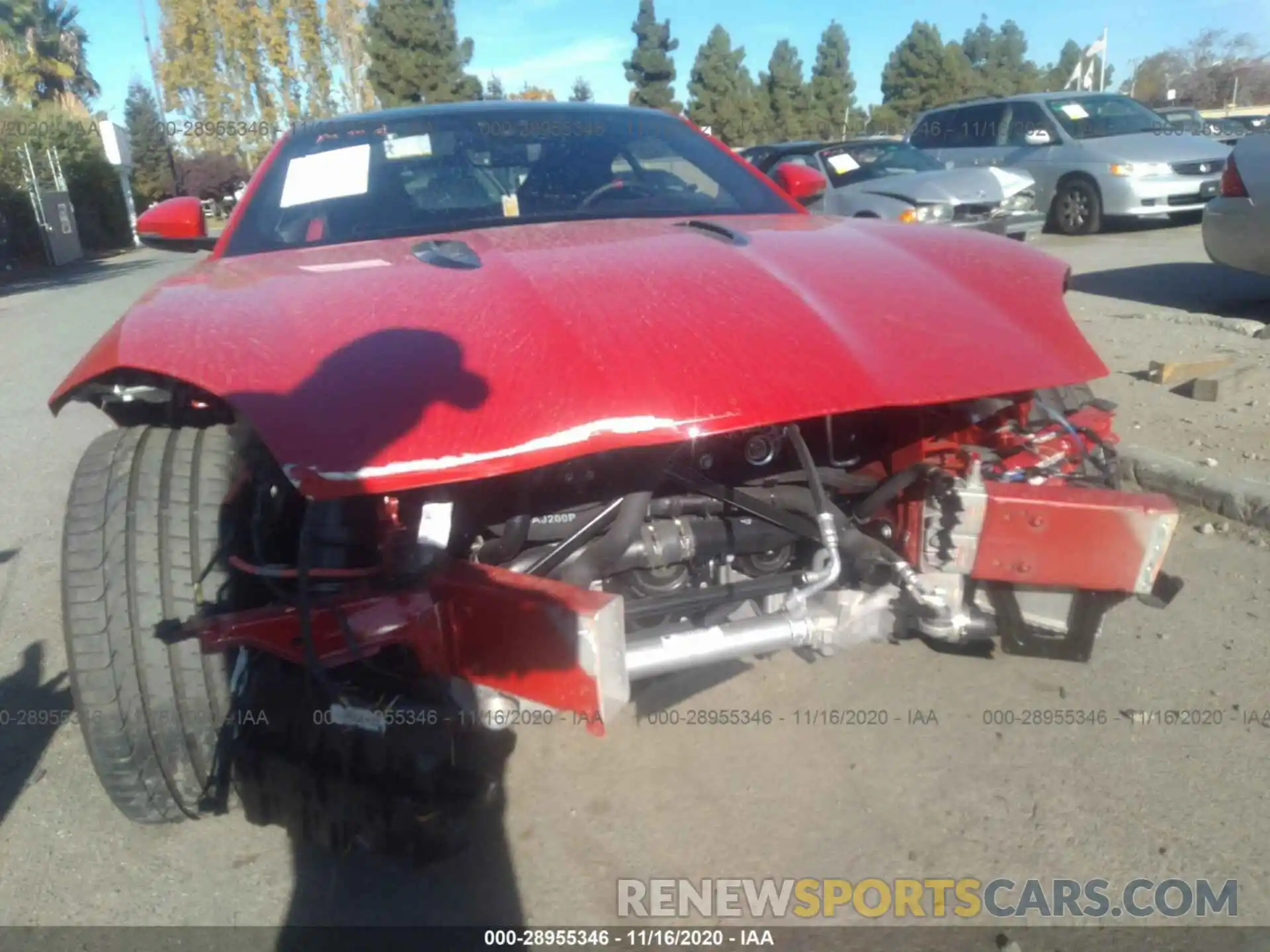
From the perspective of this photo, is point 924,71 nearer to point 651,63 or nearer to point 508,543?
point 651,63

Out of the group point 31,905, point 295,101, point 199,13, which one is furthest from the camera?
point 295,101

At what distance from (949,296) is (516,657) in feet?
3.91

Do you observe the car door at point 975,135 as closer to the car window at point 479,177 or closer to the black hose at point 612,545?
the car window at point 479,177

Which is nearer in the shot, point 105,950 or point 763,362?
point 763,362

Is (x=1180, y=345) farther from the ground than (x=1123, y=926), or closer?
closer

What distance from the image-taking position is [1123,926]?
Answer: 2.08 m

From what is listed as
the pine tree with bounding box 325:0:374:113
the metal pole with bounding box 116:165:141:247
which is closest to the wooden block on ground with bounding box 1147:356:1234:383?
the metal pole with bounding box 116:165:141:247

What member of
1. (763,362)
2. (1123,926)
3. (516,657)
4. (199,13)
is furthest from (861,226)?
(199,13)

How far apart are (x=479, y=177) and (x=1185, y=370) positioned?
4178mm

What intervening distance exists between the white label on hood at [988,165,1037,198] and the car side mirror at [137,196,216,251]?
8.65m

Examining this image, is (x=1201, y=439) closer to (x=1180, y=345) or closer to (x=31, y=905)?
(x=1180, y=345)

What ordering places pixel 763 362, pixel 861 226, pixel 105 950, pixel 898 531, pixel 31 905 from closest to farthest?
pixel 763 362 → pixel 105 950 → pixel 31 905 → pixel 898 531 → pixel 861 226

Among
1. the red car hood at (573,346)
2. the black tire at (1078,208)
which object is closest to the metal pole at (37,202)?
the black tire at (1078,208)

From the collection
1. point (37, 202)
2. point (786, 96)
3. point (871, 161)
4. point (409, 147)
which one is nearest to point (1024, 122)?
point (871, 161)
